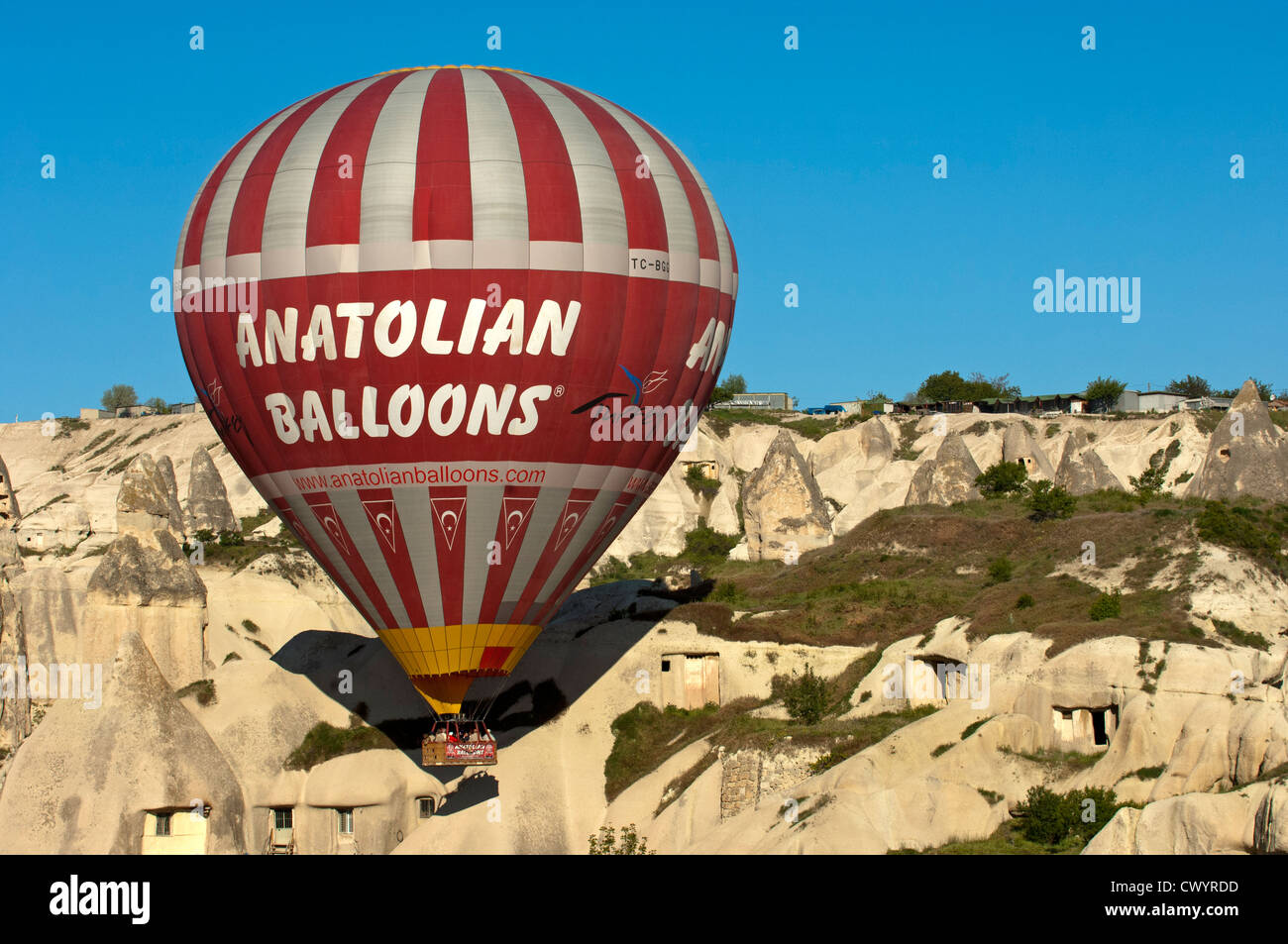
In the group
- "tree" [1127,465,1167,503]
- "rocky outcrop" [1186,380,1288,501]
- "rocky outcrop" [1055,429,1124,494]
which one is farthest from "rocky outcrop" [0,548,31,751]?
"tree" [1127,465,1167,503]

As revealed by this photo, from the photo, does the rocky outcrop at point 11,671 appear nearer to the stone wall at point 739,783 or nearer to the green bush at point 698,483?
the stone wall at point 739,783

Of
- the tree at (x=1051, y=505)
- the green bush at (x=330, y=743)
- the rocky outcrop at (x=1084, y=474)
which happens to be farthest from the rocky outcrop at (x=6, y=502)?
the rocky outcrop at (x=1084, y=474)

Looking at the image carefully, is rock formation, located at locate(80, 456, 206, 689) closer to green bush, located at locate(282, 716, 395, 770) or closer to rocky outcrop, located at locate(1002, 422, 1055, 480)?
green bush, located at locate(282, 716, 395, 770)

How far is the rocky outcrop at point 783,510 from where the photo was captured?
300 ft

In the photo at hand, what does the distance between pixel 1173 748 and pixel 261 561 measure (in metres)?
46.0

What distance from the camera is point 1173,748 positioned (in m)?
46.6

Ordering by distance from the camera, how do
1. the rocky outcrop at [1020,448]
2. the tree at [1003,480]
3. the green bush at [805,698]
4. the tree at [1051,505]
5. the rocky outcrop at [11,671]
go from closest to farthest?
the green bush at [805,698] → the rocky outcrop at [11,671] → the tree at [1051,505] → the tree at [1003,480] → the rocky outcrop at [1020,448]

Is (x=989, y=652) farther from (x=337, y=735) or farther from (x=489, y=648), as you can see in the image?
(x=337, y=735)

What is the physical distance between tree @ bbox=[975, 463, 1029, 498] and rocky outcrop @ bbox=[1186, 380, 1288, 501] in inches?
344

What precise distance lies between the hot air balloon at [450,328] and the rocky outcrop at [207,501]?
55907mm

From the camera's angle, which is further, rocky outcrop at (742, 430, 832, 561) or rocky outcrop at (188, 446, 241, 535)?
rocky outcrop at (188, 446, 241, 535)

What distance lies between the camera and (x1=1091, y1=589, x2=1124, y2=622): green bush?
5522 centimetres

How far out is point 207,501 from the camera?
101688 millimetres
